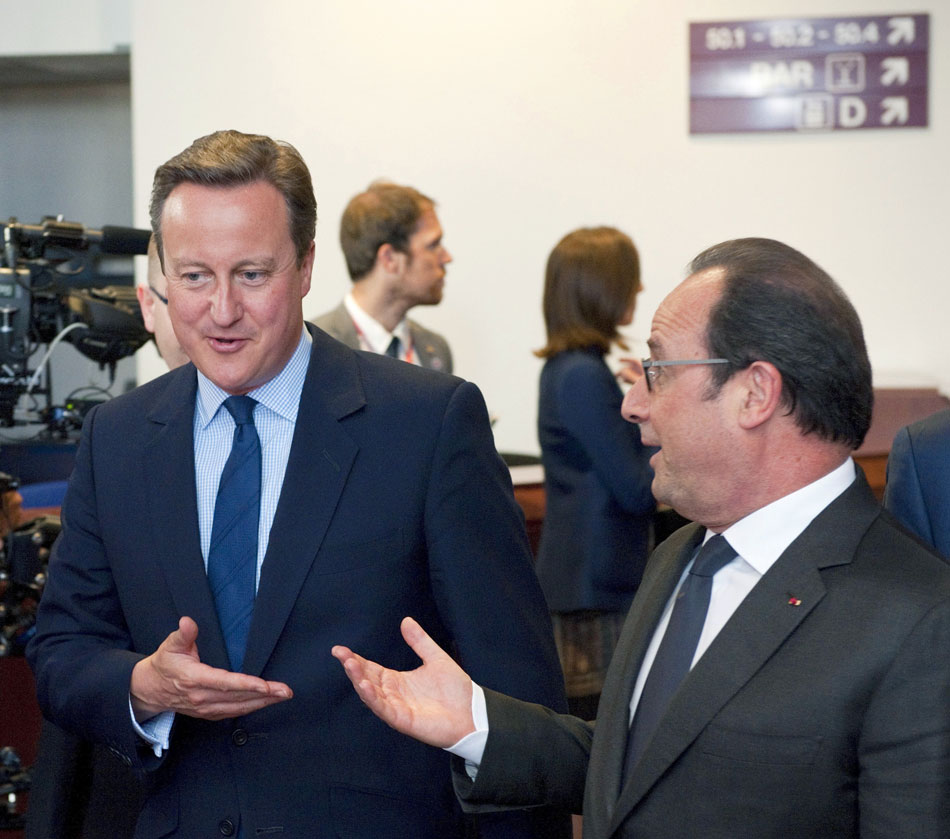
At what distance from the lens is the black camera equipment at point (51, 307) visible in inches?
88.6

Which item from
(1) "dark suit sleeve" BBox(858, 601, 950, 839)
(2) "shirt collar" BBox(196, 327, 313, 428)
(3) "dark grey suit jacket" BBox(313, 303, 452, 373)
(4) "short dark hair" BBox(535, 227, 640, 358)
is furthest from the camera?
(3) "dark grey suit jacket" BBox(313, 303, 452, 373)

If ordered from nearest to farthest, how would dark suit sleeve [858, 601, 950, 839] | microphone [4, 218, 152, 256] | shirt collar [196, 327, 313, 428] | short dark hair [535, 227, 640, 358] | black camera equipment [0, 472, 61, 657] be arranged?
dark suit sleeve [858, 601, 950, 839] → shirt collar [196, 327, 313, 428] → black camera equipment [0, 472, 61, 657] → microphone [4, 218, 152, 256] → short dark hair [535, 227, 640, 358]

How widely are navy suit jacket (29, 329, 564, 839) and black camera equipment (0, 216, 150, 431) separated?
72cm

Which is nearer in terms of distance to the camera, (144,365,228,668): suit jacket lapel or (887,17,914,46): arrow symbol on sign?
(144,365,228,668): suit jacket lapel

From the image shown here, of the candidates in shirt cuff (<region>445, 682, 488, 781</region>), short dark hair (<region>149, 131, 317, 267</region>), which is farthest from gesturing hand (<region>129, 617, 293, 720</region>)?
short dark hair (<region>149, 131, 317, 267</region>)

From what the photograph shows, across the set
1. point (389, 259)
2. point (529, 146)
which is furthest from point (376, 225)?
point (529, 146)

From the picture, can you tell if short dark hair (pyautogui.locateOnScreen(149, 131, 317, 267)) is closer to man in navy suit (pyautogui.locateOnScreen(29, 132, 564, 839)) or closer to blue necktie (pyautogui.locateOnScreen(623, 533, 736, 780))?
man in navy suit (pyautogui.locateOnScreen(29, 132, 564, 839))

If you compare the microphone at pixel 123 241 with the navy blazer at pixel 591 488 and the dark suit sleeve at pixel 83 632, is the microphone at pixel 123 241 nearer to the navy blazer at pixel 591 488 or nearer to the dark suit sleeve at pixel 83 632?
the dark suit sleeve at pixel 83 632

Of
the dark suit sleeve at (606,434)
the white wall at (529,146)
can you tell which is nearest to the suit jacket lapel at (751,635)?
the dark suit sleeve at (606,434)

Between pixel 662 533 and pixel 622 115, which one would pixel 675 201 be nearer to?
pixel 622 115

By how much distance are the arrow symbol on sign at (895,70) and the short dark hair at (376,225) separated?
2.32m

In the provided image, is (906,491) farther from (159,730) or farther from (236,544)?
(159,730)

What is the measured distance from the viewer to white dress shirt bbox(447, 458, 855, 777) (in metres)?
1.31

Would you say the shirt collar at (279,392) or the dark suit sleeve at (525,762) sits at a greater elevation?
the shirt collar at (279,392)
